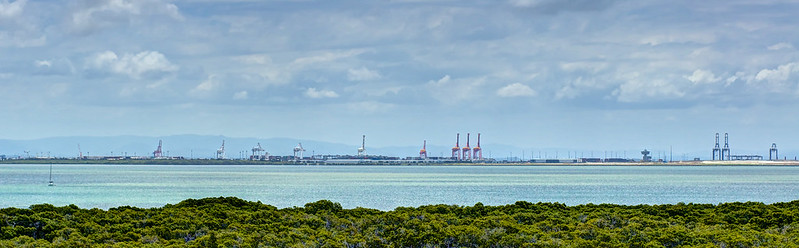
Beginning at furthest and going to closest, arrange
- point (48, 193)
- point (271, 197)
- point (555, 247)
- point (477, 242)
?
point (48, 193)
point (271, 197)
point (477, 242)
point (555, 247)

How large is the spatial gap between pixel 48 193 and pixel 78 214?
76.7 metres

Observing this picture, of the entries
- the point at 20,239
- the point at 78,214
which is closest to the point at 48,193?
the point at 78,214

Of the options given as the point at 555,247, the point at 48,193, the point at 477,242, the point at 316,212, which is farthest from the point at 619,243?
the point at 48,193

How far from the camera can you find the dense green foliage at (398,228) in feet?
94.5

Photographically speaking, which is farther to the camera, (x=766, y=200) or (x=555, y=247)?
(x=766, y=200)

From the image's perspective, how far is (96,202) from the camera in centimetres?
8925

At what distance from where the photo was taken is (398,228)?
3200cm

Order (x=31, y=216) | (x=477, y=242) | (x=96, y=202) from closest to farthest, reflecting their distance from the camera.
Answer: (x=477, y=242), (x=31, y=216), (x=96, y=202)

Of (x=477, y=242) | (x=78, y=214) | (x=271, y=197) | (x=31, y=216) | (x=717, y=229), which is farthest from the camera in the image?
(x=271, y=197)

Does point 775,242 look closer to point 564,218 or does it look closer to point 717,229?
point 717,229

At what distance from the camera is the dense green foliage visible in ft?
94.5

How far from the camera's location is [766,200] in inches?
3679

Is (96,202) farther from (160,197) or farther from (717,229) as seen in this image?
(717,229)

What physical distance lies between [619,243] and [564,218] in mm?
8799
